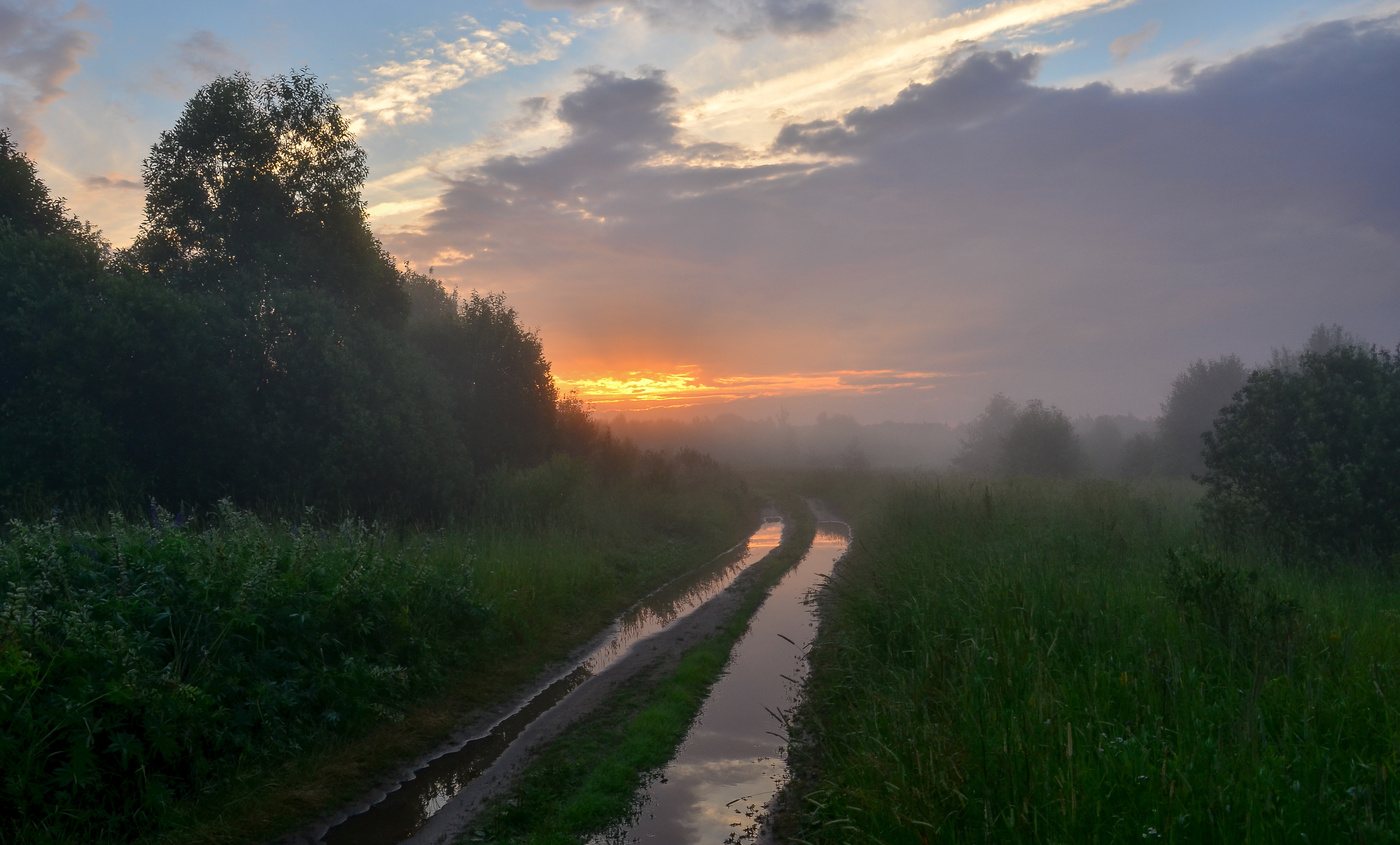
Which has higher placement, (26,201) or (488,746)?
(26,201)

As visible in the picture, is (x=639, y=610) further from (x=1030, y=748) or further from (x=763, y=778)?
(x=1030, y=748)

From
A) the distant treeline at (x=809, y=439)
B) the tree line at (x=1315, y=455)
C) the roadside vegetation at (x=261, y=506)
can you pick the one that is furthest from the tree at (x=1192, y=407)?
the distant treeline at (x=809, y=439)

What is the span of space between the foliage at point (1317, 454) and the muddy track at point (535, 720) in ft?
28.9

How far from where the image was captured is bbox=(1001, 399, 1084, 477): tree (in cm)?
5147

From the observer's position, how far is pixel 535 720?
8.67 metres

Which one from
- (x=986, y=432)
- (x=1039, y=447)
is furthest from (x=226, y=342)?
(x=986, y=432)

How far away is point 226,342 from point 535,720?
47.3 feet

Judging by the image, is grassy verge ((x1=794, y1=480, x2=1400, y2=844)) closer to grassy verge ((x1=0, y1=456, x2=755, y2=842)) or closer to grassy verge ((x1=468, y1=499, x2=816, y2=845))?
grassy verge ((x1=468, y1=499, x2=816, y2=845))

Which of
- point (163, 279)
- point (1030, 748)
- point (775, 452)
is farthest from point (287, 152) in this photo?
point (775, 452)

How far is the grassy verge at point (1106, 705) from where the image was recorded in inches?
152

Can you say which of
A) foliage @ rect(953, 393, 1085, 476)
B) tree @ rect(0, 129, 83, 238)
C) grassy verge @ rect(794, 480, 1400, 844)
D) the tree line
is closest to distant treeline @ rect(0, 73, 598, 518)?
tree @ rect(0, 129, 83, 238)

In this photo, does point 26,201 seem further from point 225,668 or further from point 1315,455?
point 1315,455

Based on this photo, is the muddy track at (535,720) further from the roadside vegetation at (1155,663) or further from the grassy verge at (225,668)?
the roadside vegetation at (1155,663)

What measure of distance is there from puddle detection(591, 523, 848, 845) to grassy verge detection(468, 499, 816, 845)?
0.63ft
